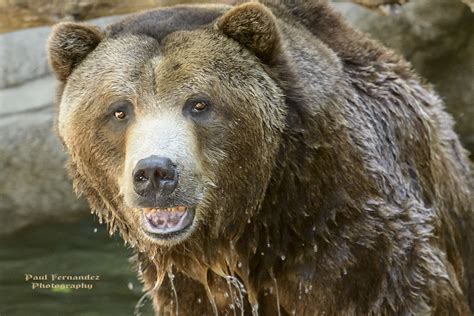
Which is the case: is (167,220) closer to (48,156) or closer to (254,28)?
(254,28)

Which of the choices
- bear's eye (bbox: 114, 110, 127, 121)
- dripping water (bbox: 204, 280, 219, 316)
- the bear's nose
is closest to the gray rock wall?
dripping water (bbox: 204, 280, 219, 316)

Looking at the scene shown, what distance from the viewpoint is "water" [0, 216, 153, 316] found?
8.70 metres

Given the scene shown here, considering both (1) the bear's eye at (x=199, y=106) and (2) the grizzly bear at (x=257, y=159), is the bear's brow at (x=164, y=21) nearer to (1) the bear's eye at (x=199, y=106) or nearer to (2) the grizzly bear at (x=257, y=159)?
(2) the grizzly bear at (x=257, y=159)

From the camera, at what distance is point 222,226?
553 cm

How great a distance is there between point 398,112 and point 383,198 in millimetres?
552

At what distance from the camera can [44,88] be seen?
943 centimetres

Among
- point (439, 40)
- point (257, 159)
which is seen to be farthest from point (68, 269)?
point (257, 159)

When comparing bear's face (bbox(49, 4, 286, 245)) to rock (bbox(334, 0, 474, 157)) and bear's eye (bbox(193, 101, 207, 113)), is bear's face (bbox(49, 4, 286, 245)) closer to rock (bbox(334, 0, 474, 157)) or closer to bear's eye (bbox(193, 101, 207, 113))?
bear's eye (bbox(193, 101, 207, 113))

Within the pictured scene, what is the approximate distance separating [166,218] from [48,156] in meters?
4.19

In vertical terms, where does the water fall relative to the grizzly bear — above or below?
below

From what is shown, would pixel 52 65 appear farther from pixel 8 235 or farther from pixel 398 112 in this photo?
pixel 8 235

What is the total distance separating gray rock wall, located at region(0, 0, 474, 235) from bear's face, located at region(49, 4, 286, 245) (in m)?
3.74

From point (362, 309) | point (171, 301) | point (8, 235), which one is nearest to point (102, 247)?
point (8, 235)

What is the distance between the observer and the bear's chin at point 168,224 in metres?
5.19
